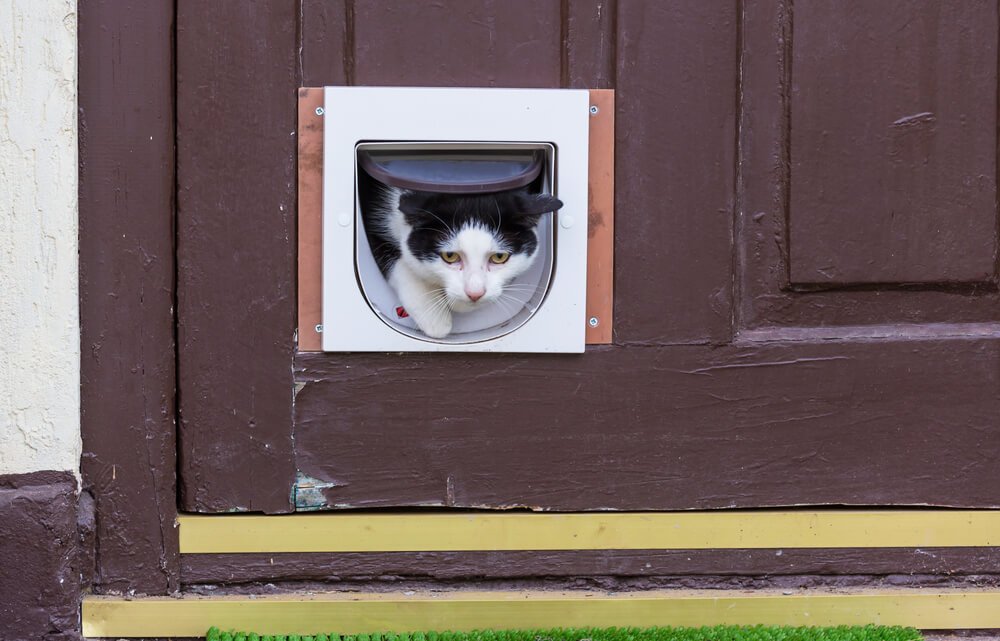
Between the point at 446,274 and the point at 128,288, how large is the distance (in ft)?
1.62

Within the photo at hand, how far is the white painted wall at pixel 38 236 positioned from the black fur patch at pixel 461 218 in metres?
0.51

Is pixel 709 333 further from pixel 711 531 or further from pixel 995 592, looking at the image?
pixel 995 592

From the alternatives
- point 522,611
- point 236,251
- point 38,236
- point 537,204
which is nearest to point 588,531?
point 522,611

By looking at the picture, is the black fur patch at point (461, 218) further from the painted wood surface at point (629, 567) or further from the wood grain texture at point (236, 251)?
the painted wood surface at point (629, 567)

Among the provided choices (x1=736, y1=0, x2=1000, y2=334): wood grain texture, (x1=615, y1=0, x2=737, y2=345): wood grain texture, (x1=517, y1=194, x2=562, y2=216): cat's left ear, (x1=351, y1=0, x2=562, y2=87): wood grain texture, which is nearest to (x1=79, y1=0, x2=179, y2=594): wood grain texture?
(x1=351, y1=0, x2=562, y2=87): wood grain texture

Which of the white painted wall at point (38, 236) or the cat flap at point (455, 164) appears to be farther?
the cat flap at point (455, 164)

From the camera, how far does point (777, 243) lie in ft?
4.64

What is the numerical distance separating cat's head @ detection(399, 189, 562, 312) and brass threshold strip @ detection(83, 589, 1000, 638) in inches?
19.0

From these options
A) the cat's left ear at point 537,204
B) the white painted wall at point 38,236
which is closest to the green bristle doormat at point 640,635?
the white painted wall at point 38,236

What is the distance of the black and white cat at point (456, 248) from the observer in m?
1.34

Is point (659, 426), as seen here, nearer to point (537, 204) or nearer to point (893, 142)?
point (537, 204)

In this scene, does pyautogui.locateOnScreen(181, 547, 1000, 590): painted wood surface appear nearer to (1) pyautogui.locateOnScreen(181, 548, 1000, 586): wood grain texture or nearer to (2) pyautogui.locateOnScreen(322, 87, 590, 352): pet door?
(1) pyautogui.locateOnScreen(181, 548, 1000, 586): wood grain texture

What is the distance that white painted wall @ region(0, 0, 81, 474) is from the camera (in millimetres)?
1259

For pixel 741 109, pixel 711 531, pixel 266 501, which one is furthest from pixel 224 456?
pixel 741 109
